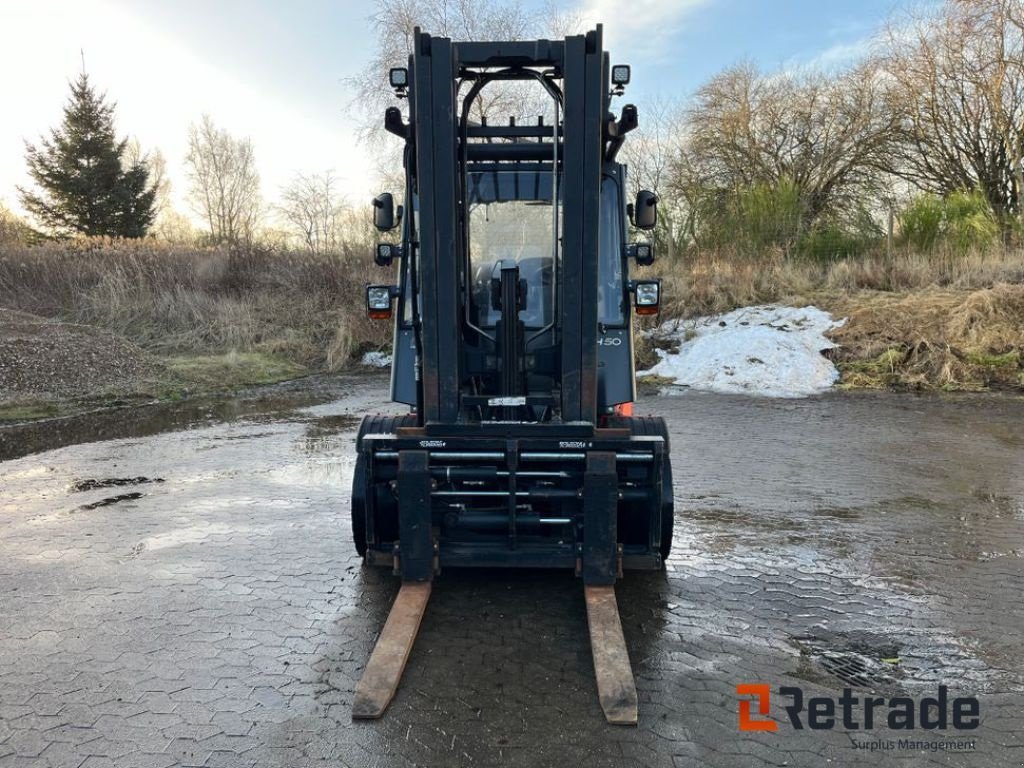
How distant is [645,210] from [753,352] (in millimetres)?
10215

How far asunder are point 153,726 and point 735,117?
26.2 m

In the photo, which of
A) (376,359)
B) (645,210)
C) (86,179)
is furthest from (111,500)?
(86,179)

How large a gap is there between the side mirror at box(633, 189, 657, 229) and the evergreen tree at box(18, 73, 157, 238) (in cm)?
3241

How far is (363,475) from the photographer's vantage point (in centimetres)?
454

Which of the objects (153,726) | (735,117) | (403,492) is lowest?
(153,726)

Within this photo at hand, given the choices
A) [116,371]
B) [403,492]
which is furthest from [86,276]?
[403,492]

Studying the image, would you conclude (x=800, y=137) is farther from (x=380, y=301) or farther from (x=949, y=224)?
(x=380, y=301)

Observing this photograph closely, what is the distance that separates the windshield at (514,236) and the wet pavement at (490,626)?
1.91 m

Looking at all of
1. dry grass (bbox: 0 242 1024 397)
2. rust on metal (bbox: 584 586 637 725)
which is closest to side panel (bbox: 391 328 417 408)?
rust on metal (bbox: 584 586 637 725)

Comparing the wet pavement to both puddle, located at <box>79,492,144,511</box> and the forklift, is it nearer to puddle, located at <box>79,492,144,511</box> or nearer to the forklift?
puddle, located at <box>79,492,144,511</box>

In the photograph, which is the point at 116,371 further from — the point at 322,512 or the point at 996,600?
the point at 996,600

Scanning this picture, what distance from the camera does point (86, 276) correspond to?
20641 millimetres

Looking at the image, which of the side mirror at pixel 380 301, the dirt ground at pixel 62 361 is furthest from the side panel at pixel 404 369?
the dirt ground at pixel 62 361

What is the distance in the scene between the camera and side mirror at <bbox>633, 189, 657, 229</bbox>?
16.5ft
